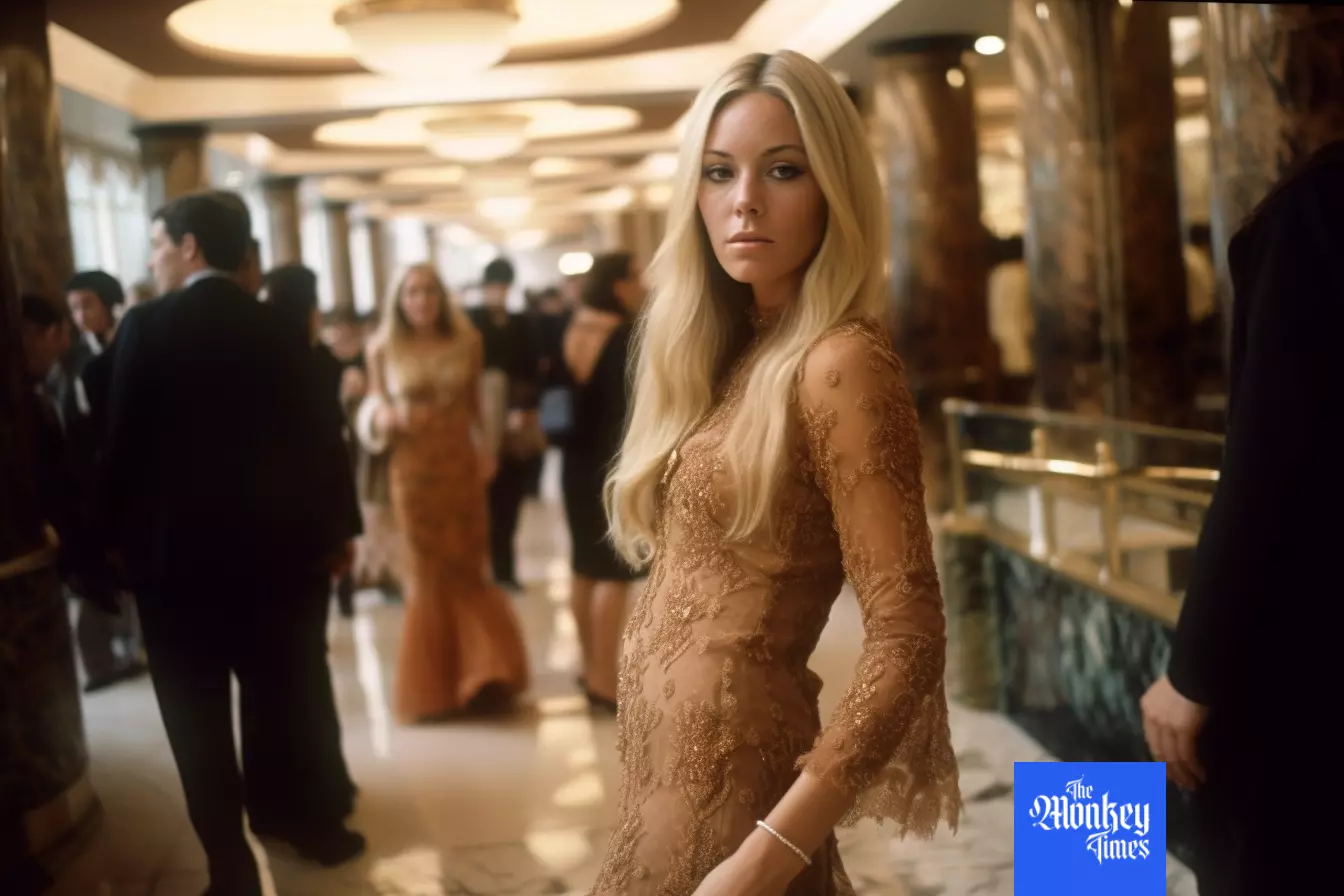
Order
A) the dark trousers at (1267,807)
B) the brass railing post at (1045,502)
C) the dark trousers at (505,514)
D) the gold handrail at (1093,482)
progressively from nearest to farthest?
the dark trousers at (1267,807) → the gold handrail at (1093,482) → the brass railing post at (1045,502) → the dark trousers at (505,514)

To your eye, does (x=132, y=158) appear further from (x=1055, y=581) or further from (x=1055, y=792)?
(x=1055, y=581)

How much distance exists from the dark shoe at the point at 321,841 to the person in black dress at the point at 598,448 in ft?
5.23

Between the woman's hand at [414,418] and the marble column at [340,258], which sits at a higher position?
the marble column at [340,258]

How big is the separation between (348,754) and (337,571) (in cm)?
117

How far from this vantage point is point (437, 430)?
5.99 meters

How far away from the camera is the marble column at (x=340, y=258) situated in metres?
5.17

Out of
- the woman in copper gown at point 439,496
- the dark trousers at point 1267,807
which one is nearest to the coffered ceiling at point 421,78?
the woman in copper gown at point 439,496

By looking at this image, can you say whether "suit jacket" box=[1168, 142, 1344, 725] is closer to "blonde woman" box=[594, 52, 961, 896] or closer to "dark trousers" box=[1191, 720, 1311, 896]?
"dark trousers" box=[1191, 720, 1311, 896]

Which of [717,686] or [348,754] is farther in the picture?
[348,754]

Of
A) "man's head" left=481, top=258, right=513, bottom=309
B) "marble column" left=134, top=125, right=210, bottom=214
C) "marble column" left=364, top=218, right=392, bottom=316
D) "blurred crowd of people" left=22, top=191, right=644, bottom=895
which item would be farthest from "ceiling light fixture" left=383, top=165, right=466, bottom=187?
"blurred crowd of people" left=22, top=191, right=644, bottom=895

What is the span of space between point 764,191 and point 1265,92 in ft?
7.14

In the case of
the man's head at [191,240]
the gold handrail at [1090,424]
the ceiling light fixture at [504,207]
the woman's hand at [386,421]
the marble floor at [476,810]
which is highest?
the ceiling light fixture at [504,207]

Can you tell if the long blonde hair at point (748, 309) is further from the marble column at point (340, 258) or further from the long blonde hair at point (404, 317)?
the long blonde hair at point (404, 317)

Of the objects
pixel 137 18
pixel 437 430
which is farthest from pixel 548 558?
pixel 137 18
